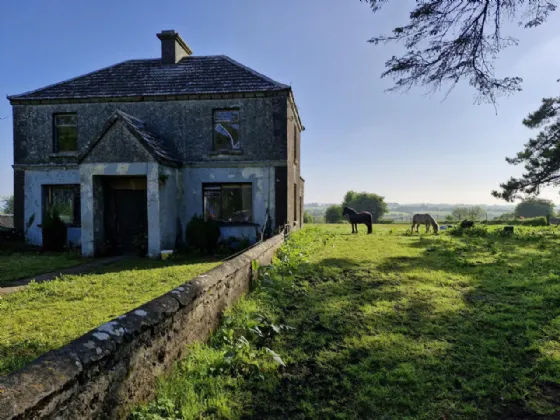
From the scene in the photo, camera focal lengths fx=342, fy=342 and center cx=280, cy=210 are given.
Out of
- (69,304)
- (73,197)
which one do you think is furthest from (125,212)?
(69,304)

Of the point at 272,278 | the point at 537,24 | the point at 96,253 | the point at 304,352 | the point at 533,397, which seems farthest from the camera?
the point at 96,253

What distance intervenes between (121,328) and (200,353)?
1376mm

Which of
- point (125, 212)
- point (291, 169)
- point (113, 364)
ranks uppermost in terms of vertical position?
point (291, 169)

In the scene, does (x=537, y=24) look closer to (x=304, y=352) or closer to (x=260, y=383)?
(x=304, y=352)

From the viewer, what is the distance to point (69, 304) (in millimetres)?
6465

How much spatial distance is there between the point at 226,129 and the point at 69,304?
9351 mm

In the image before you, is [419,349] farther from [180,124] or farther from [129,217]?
[180,124]

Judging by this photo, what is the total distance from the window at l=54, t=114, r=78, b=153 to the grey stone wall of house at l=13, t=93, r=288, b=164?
8.6 inches

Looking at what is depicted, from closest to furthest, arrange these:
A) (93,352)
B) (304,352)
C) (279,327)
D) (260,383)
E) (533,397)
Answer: (93,352)
(533,397)
(260,383)
(304,352)
(279,327)

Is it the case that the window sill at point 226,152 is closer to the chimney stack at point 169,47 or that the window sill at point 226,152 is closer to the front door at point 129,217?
the front door at point 129,217

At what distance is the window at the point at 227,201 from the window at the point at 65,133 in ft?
19.9

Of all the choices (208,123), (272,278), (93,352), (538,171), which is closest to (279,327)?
(272,278)

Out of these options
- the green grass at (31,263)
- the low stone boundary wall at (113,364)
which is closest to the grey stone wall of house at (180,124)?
the green grass at (31,263)

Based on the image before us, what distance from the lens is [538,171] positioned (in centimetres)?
2031
